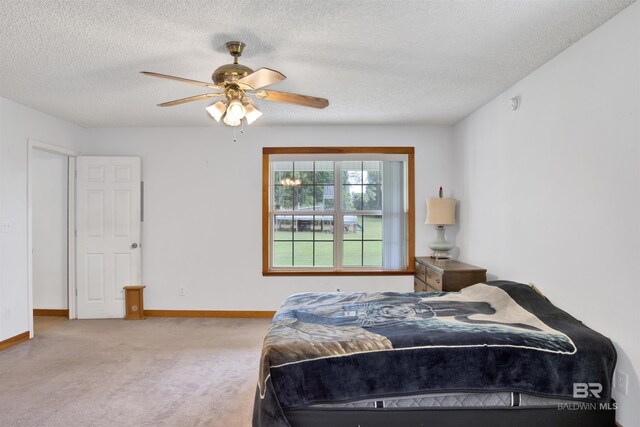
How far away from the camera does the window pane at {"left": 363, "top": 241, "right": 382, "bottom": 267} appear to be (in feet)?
17.4

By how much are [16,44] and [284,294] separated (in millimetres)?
3667

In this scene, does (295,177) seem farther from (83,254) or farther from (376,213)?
(83,254)

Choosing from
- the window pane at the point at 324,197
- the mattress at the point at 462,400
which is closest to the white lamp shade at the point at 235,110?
the mattress at the point at 462,400

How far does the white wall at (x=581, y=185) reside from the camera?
218 cm

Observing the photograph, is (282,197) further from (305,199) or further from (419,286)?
(419,286)

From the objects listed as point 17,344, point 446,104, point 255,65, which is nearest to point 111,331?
point 17,344

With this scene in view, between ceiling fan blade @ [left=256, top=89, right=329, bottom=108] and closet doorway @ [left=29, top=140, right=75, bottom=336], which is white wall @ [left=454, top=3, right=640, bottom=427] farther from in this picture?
closet doorway @ [left=29, top=140, right=75, bottom=336]

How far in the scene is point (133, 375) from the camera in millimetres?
3256

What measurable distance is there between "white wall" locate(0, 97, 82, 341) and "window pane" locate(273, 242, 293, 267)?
2768mm

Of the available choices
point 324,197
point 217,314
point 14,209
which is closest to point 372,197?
point 324,197

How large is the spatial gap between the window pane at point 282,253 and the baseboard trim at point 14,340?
9.28 ft

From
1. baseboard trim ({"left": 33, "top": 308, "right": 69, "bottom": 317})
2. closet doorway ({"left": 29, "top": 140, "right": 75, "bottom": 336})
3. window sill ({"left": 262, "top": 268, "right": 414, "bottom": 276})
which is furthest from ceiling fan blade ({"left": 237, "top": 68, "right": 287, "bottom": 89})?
baseboard trim ({"left": 33, "top": 308, "right": 69, "bottom": 317})

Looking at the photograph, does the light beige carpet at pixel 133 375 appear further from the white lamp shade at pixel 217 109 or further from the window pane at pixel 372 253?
the white lamp shade at pixel 217 109

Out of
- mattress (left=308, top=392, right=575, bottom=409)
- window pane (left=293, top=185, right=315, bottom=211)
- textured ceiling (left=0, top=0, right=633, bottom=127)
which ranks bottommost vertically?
mattress (left=308, top=392, right=575, bottom=409)
